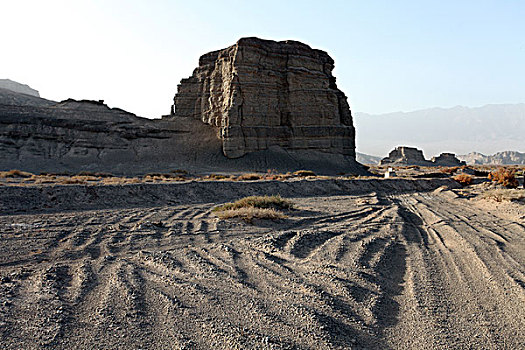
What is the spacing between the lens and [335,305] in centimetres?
468

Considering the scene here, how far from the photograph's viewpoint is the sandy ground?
153 inches

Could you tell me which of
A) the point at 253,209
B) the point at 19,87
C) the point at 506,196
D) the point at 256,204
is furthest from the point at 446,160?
the point at 19,87

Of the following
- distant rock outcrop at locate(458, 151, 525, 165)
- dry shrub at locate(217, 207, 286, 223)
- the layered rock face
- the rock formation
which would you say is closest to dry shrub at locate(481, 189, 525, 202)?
dry shrub at locate(217, 207, 286, 223)

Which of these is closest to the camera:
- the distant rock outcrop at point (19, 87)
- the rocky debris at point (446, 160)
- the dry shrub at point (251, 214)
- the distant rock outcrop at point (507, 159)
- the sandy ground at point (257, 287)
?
the sandy ground at point (257, 287)

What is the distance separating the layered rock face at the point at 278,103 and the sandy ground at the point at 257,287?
3473 centimetres

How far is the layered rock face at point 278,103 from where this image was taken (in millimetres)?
44094

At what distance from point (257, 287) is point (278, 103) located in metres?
41.5

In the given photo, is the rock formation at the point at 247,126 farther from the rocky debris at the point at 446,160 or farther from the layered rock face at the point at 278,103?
the rocky debris at the point at 446,160

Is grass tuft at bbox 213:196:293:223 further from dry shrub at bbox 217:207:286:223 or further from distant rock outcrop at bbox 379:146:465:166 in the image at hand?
distant rock outcrop at bbox 379:146:465:166

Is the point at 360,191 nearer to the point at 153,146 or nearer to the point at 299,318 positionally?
the point at 299,318

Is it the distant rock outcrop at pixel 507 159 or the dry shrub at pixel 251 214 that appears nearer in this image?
the dry shrub at pixel 251 214

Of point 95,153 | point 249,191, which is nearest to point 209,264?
point 249,191

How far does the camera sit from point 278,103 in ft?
149

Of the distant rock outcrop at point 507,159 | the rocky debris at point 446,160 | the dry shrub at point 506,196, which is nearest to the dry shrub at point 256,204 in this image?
the dry shrub at point 506,196
